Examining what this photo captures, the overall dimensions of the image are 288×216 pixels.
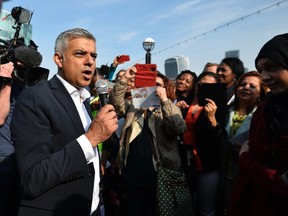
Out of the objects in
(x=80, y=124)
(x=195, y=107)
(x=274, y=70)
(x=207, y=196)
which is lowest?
(x=207, y=196)

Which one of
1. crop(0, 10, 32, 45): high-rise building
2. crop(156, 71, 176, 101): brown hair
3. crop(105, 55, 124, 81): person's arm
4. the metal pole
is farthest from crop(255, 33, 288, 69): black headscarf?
crop(105, 55, 124, 81): person's arm

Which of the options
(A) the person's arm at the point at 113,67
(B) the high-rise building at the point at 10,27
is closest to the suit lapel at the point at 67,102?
(B) the high-rise building at the point at 10,27

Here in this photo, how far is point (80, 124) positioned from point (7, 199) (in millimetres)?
1477

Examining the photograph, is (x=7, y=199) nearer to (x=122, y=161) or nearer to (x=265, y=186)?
(x=122, y=161)

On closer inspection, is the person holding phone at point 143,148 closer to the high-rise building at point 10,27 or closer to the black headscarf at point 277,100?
the high-rise building at point 10,27

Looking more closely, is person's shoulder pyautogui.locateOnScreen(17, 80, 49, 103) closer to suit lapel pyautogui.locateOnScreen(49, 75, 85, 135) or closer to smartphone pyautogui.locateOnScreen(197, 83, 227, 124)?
suit lapel pyautogui.locateOnScreen(49, 75, 85, 135)

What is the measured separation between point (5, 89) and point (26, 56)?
35cm

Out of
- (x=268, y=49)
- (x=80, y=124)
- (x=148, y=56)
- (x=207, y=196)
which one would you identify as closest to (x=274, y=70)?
(x=268, y=49)

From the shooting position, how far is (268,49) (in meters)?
1.93

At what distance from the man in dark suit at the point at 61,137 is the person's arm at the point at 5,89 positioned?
95cm

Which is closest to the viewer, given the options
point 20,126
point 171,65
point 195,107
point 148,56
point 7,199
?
point 20,126

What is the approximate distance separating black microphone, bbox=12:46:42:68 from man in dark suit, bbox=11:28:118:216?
36.5 inches

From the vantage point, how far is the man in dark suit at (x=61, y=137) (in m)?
1.61

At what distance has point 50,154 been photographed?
167cm
